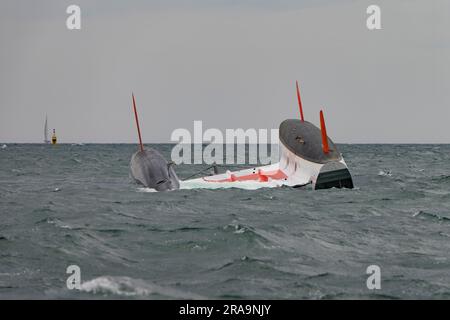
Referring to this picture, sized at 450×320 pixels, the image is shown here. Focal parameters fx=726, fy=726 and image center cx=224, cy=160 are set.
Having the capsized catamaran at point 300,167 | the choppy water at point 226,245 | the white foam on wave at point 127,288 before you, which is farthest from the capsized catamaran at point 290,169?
the white foam on wave at point 127,288

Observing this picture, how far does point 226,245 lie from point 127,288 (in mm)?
5446

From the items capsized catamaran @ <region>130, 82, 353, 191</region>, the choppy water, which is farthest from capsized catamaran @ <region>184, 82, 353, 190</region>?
the choppy water

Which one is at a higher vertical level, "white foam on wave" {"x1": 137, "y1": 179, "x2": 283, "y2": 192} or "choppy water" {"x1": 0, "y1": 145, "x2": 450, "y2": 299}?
"choppy water" {"x1": 0, "y1": 145, "x2": 450, "y2": 299}

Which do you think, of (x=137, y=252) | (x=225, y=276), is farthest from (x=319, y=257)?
(x=137, y=252)

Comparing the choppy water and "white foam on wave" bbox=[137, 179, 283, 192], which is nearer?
the choppy water

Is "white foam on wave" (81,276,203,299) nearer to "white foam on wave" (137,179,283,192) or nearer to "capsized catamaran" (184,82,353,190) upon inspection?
"capsized catamaran" (184,82,353,190)

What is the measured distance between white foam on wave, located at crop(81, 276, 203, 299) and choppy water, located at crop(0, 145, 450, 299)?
0.07 feet

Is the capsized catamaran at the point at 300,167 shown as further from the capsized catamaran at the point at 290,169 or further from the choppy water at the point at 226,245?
the choppy water at the point at 226,245

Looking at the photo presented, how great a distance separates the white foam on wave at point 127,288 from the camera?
1328 cm

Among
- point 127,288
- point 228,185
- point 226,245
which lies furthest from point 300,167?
point 127,288

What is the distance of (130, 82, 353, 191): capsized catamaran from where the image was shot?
3328 cm

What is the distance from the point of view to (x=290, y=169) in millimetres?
36719

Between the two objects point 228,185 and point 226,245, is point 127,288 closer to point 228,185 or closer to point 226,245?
point 226,245
